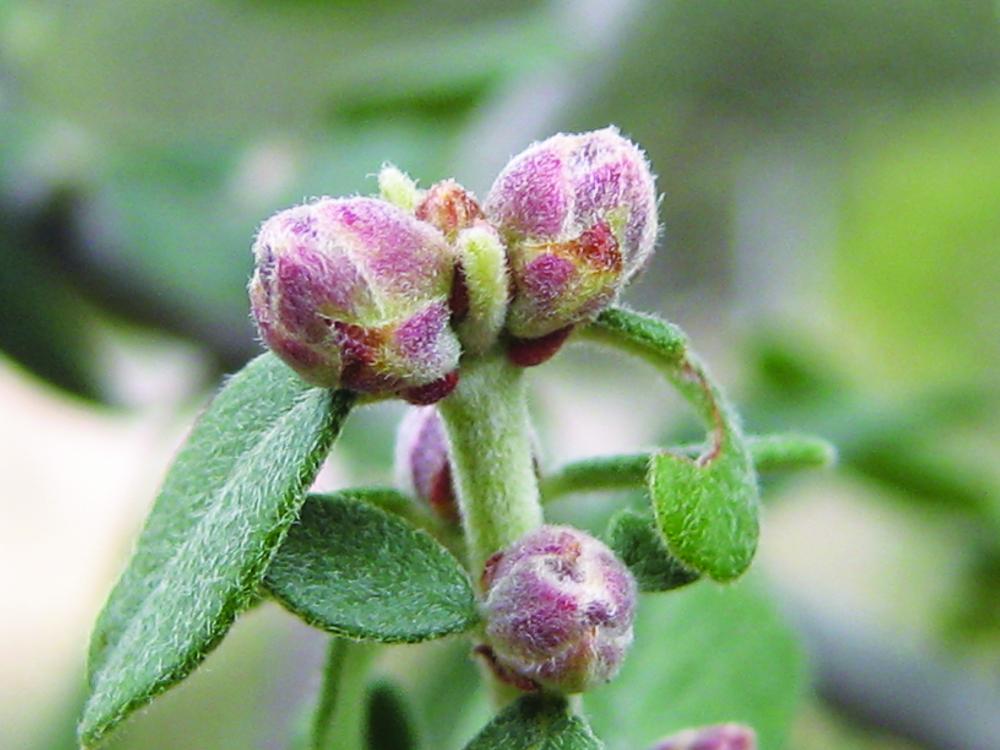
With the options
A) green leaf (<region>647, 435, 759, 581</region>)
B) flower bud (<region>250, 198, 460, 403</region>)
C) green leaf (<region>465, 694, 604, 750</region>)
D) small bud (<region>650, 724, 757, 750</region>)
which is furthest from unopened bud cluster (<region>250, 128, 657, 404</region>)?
small bud (<region>650, 724, 757, 750</region>)

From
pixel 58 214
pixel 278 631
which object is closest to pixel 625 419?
pixel 278 631

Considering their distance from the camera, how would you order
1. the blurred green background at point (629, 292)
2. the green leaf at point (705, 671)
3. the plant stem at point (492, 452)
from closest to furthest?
the plant stem at point (492, 452)
the green leaf at point (705, 671)
the blurred green background at point (629, 292)

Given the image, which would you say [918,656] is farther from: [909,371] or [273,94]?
[273,94]

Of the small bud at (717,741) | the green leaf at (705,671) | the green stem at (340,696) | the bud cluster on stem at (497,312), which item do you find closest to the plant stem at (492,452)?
the bud cluster on stem at (497,312)

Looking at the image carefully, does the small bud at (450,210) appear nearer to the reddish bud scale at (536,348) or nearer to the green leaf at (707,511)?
the reddish bud scale at (536,348)

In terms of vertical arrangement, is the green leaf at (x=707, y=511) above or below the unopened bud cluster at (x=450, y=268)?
below

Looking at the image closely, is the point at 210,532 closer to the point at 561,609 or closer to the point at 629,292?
the point at 561,609

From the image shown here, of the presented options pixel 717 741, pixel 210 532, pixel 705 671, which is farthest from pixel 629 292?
pixel 210 532
